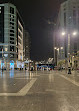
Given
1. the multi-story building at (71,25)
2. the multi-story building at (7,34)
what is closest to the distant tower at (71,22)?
the multi-story building at (71,25)

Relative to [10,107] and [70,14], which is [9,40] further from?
[10,107]

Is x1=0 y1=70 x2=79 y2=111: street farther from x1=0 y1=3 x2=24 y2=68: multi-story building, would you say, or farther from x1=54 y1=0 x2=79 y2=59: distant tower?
x1=0 y1=3 x2=24 y2=68: multi-story building

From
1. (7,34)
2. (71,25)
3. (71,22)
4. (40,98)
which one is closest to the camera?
(40,98)

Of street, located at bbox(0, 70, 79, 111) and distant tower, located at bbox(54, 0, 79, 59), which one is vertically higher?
distant tower, located at bbox(54, 0, 79, 59)

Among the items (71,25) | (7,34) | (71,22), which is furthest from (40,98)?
(7,34)

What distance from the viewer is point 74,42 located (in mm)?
79750

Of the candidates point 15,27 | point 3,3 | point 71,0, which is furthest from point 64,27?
point 3,3

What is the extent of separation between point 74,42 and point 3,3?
4712cm

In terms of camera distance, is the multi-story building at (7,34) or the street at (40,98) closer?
the street at (40,98)

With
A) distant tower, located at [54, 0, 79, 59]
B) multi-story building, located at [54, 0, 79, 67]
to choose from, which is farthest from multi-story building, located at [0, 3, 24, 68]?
distant tower, located at [54, 0, 79, 59]

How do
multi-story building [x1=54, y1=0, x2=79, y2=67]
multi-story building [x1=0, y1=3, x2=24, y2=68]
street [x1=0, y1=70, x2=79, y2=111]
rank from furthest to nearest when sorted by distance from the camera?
multi-story building [x1=0, y1=3, x2=24, y2=68] → multi-story building [x1=54, y1=0, x2=79, y2=67] → street [x1=0, y1=70, x2=79, y2=111]

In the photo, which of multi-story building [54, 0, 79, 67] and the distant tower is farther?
the distant tower

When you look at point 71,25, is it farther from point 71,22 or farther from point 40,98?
point 40,98

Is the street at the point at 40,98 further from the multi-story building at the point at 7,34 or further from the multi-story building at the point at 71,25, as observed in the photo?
the multi-story building at the point at 7,34
